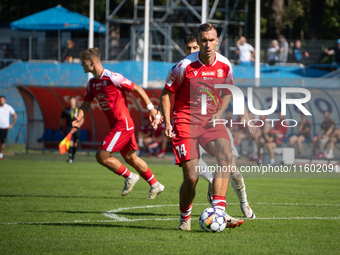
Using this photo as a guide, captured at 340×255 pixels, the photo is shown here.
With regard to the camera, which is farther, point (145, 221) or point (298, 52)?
point (298, 52)

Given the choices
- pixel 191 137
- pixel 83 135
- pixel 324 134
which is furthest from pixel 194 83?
pixel 83 135

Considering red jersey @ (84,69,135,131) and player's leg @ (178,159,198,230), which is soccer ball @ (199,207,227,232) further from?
red jersey @ (84,69,135,131)

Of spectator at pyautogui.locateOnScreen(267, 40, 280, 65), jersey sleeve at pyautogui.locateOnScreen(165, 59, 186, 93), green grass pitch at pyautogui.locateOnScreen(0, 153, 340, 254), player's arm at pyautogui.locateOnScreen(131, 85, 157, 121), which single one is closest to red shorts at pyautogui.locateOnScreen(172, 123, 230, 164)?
jersey sleeve at pyautogui.locateOnScreen(165, 59, 186, 93)

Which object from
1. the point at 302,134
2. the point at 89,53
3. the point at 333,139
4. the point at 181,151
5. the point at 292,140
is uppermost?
the point at 89,53

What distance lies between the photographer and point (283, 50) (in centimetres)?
2383

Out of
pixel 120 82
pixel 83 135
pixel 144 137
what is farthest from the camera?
pixel 83 135

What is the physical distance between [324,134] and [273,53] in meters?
7.24

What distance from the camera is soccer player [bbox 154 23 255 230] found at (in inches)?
242

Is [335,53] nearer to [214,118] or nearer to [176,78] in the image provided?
[214,118]

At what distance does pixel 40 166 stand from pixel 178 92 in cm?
1156

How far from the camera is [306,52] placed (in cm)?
2320

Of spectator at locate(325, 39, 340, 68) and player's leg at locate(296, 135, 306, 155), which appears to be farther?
spectator at locate(325, 39, 340, 68)

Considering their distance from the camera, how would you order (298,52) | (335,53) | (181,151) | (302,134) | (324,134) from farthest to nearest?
1. (298,52)
2. (335,53)
3. (302,134)
4. (324,134)
5. (181,151)

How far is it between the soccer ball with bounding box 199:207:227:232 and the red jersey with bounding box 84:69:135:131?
12.6 feet
